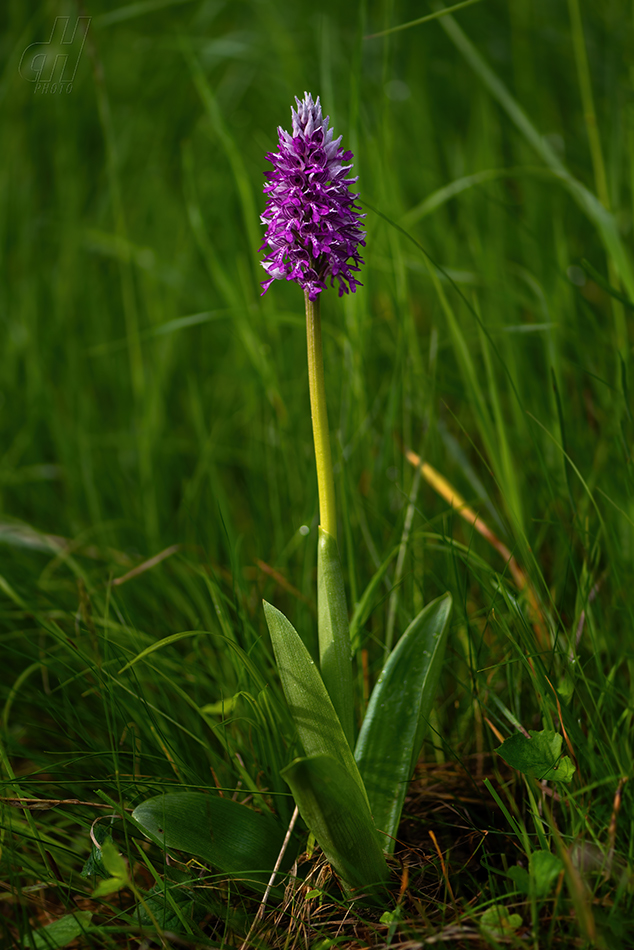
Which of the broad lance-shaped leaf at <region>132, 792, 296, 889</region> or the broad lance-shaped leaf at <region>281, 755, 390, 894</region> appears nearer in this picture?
the broad lance-shaped leaf at <region>281, 755, 390, 894</region>

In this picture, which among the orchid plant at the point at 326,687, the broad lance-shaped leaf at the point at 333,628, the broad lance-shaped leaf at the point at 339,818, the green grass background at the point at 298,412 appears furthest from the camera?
the green grass background at the point at 298,412

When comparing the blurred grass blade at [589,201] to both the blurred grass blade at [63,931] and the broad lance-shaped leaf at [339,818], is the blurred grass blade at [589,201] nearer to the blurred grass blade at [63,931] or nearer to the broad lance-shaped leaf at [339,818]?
the broad lance-shaped leaf at [339,818]

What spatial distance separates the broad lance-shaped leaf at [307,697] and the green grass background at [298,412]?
0.20 m

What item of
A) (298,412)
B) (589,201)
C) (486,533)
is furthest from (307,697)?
(589,201)

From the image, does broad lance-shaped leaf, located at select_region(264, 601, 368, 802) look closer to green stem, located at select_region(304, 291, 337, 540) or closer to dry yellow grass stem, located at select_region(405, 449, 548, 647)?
green stem, located at select_region(304, 291, 337, 540)

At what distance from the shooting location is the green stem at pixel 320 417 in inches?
55.2

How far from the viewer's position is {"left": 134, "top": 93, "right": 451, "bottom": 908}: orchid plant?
4.35ft

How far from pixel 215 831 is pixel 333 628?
1.58ft

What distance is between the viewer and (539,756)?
1389 millimetres

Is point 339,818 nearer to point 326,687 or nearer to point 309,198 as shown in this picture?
point 326,687

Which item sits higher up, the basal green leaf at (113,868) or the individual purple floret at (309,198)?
the individual purple floret at (309,198)

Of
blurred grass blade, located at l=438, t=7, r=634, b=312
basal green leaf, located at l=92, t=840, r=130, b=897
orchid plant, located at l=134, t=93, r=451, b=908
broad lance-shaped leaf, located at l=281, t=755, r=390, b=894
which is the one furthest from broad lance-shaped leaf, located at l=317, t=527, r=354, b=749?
blurred grass blade, located at l=438, t=7, r=634, b=312

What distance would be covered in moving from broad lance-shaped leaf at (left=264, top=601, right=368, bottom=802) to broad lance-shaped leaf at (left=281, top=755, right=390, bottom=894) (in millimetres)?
65

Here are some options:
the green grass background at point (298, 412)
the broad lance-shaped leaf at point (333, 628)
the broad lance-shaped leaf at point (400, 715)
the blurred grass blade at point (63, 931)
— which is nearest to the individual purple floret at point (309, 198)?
the green grass background at point (298, 412)
